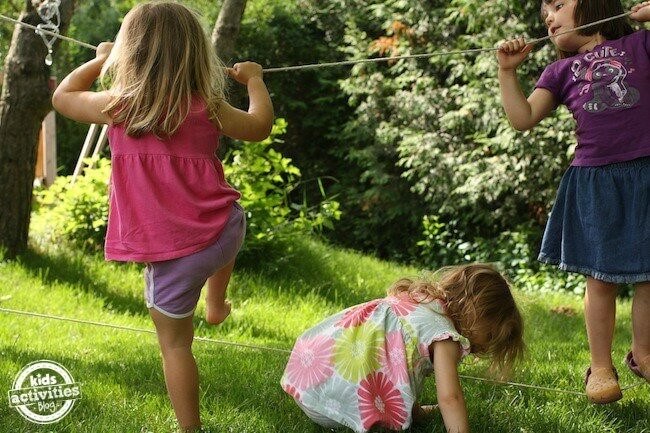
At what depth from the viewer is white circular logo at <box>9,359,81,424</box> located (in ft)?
8.23

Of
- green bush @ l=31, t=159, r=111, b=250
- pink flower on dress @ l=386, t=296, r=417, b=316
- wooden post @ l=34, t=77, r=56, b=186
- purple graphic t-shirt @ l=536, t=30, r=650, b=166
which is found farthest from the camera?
wooden post @ l=34, t=77, r=56, b=186

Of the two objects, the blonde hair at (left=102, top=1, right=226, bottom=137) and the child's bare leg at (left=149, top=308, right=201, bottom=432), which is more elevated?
the blonde hair at (left=102, top=1, right=226, bottom=137)

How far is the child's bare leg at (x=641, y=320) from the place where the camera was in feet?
8.77

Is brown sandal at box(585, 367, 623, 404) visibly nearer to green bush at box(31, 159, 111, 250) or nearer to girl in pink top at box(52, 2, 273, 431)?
girl in pink top at box(52, 2, 273, 431)

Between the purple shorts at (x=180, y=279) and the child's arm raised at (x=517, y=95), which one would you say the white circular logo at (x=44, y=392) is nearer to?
the purple shorts at (x=180, y=279)

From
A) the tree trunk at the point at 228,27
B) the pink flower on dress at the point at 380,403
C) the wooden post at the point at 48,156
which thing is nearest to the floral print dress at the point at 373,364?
the pink flower on dress at the point at 380,403

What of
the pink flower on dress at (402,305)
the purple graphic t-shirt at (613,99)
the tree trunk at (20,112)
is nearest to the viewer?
the pink flower on dress at (402,305)

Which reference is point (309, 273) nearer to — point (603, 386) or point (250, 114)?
point (603, 386)

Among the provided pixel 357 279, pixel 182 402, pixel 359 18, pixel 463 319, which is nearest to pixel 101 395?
pixel 182 402

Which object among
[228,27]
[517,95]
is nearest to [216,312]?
[517,95]

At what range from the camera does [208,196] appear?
7.52 feet

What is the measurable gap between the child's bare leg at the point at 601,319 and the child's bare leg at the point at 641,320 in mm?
70

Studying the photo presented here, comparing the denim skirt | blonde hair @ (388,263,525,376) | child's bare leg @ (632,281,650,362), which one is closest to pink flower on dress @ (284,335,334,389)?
blonde hair @ (388,263,525,376)

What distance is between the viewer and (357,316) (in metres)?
2.48
